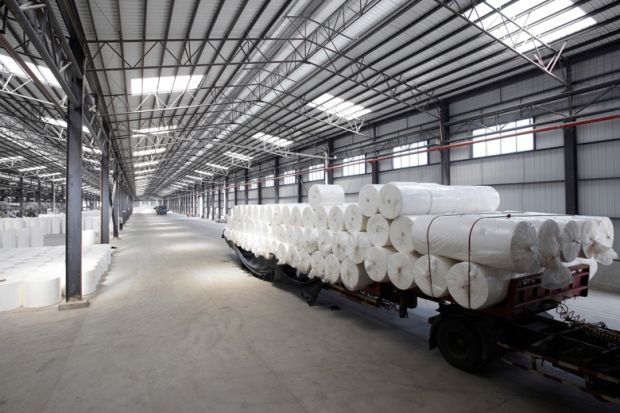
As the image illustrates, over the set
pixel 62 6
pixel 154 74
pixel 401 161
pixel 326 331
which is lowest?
A: pixel 326 331

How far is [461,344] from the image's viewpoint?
155 inches

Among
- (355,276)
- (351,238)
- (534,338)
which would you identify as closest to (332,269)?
(355,276)

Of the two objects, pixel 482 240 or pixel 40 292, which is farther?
pixel 40 292

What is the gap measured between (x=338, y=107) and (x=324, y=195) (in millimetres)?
9174

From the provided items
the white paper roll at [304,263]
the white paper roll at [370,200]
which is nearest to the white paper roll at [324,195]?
the white paper roll at [304,263]

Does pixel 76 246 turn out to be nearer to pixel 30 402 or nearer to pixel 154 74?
pixel 30 402

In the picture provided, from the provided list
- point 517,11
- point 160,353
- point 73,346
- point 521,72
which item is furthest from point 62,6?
point 521,72

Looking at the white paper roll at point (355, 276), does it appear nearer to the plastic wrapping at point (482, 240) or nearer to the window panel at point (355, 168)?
the plastic wrapping at point (482, 240)

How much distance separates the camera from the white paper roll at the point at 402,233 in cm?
432

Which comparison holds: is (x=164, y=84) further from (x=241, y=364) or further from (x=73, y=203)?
(x=241, y=364)

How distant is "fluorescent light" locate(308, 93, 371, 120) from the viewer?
13947 millimetres

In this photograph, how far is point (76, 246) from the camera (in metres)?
6.33

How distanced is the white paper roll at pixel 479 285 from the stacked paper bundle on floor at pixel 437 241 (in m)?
0.01

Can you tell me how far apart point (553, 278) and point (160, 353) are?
4.79 metres
